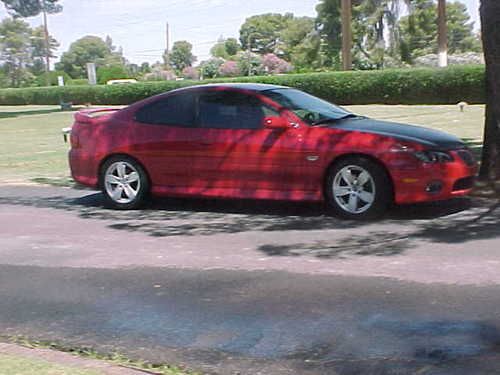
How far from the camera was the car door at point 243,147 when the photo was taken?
815 centimetres

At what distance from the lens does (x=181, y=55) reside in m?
135

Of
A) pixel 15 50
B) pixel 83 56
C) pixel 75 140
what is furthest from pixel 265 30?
pixel 75 140

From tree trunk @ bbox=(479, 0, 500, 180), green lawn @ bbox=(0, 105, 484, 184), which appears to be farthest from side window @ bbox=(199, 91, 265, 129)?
green lawn @ bbox=(0, 105, 484, 184)

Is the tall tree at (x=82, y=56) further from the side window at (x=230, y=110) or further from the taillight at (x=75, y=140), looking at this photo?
the side window at (x=230, y=110)

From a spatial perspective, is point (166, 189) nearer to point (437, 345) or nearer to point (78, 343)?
point (78, 343)

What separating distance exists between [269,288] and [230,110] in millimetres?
3548

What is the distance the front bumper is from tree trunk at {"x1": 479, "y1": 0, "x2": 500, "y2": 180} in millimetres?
1161

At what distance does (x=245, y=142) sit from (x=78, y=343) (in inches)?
164

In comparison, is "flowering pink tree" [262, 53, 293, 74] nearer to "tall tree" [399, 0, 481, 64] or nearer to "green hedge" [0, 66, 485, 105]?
"tall tree" [399, 0, 481, 64]

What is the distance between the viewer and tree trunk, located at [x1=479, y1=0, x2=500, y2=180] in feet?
28.4

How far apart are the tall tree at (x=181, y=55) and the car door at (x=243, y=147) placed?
414ft

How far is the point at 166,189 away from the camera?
8906mm

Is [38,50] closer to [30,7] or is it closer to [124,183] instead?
[30,7]

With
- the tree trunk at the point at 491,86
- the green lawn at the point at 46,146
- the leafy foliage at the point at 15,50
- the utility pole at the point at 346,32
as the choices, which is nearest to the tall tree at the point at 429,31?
the utility pole at the point at 346,32
